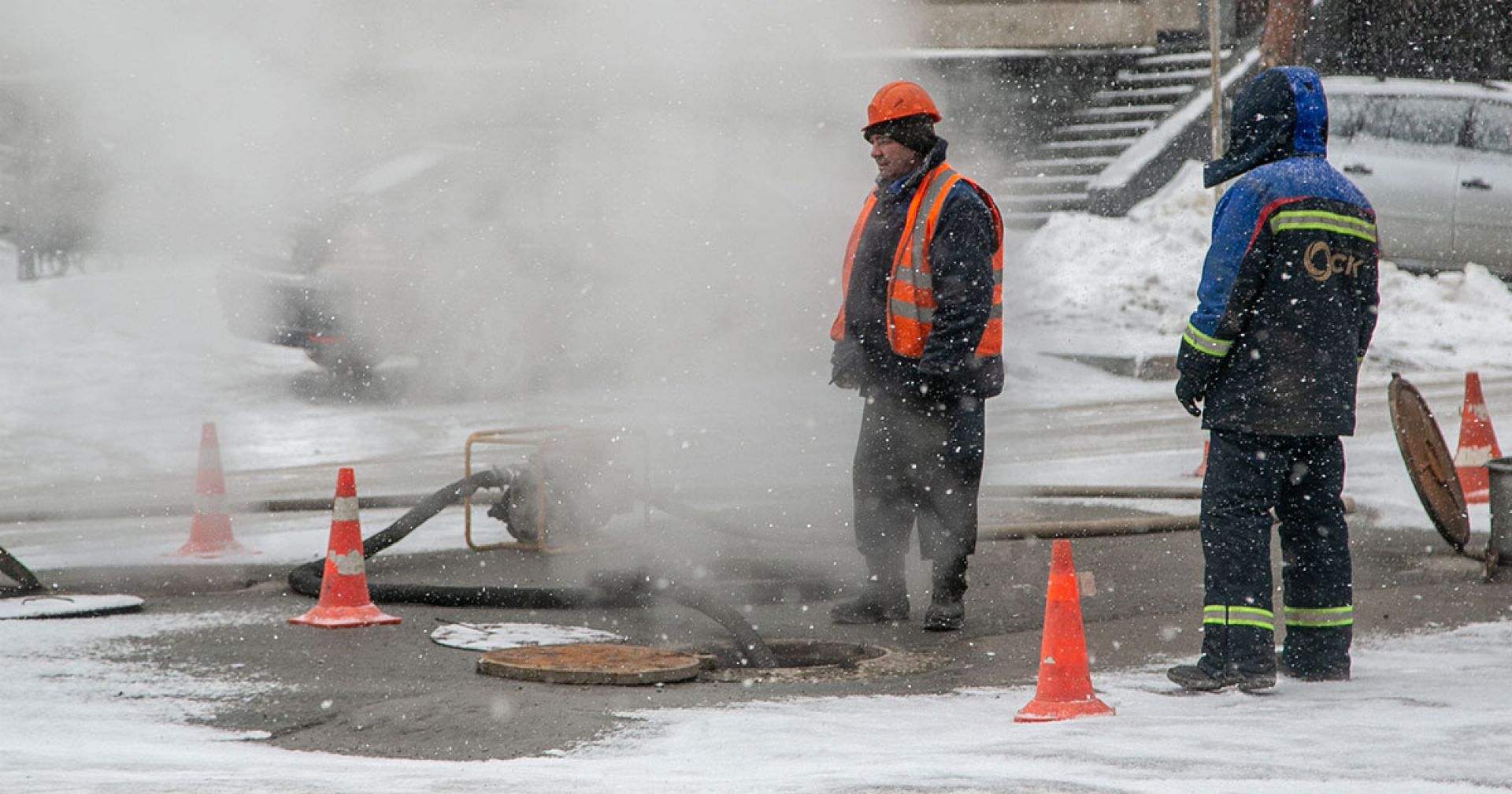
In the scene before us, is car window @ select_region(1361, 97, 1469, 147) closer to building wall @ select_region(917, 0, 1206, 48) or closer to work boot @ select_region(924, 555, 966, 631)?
building wall @ select_region(917, 0, 1206, 48)

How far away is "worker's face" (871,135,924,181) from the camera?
Result: 613 centimetres

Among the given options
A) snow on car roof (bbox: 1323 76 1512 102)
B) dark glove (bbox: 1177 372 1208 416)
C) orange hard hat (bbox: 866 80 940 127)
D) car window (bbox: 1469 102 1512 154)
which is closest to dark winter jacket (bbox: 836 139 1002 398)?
orange hard hat (bbox: 866 80 940 127)

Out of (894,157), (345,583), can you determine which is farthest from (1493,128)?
(345,583)

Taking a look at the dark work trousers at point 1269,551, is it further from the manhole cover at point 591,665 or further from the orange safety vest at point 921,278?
the manhole cover at point 591,665

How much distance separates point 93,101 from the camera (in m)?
6.03

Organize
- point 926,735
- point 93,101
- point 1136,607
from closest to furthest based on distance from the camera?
point 926,735, point 93,101, point 1136,607

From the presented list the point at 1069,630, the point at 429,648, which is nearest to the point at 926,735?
the point at 1069,630

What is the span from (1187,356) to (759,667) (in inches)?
60.6

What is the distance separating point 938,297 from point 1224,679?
5.36 feet

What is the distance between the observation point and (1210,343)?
496cm

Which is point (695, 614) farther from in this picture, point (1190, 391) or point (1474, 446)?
point (1474, 446)

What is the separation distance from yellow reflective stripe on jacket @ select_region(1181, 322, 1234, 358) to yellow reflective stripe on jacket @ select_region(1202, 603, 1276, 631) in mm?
671

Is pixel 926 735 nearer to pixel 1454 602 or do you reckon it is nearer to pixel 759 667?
pixel 759 667

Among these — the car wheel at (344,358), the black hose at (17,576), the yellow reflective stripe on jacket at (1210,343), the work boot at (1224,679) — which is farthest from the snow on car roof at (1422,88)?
the black hose at (17,576)
